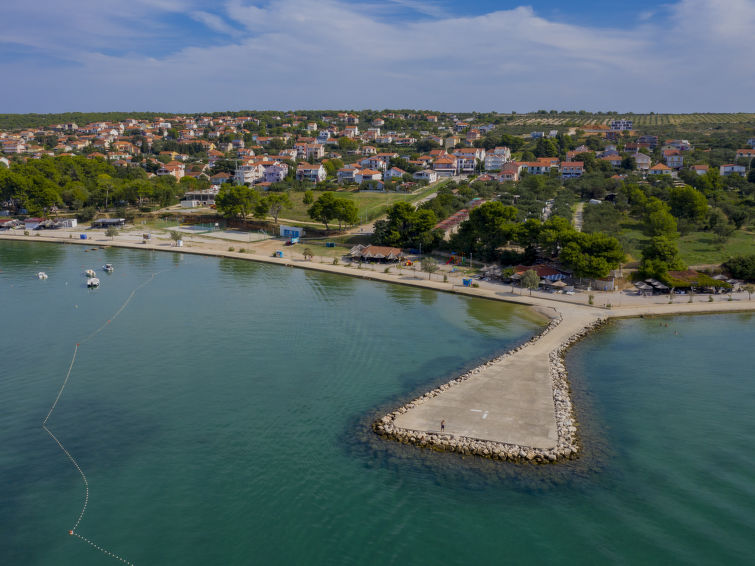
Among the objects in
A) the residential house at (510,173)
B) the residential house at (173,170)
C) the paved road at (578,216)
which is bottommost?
the paved road at (578,216)

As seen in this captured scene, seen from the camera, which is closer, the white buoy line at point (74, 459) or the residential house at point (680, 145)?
the white buoy line at point (74, 459)

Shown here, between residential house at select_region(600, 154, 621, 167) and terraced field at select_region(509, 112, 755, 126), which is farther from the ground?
terraced field at select_region(509, 112, 755, 126)

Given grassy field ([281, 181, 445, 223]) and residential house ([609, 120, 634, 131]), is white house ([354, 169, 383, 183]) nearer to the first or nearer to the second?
grassy field ([281, 181, 445, 223])

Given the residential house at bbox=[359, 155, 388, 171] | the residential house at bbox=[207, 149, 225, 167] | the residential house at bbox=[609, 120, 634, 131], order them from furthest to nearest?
the residential house at bbox=[609, 120, 634, 131] < the residential house at bbox=[207, 149, 225, 167] < the residential house at bbox=[359, 155, 388, 171]

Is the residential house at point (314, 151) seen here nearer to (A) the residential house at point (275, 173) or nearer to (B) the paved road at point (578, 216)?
(A) the residential house at point (275, 173)

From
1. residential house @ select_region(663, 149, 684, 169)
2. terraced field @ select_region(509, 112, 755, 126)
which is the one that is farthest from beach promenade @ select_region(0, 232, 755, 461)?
terraced field @ select_region(509, 112, 755, 126)

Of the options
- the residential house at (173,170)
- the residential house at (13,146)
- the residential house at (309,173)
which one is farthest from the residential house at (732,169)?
the residential house at (13,146)

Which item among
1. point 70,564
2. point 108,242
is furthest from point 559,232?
point 108,242
